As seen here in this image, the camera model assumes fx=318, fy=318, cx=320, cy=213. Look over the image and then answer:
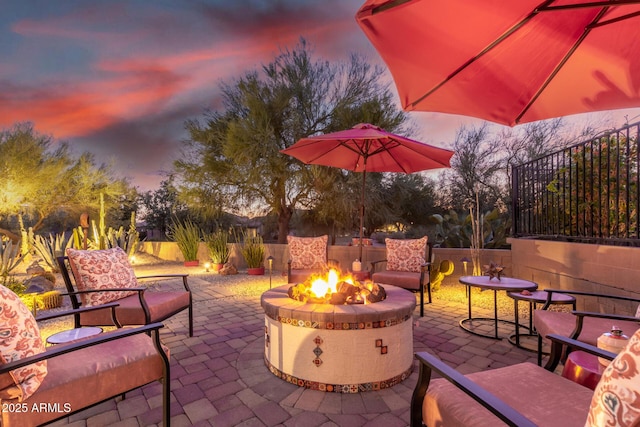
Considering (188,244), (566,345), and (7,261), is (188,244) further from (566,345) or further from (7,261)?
(566,345)

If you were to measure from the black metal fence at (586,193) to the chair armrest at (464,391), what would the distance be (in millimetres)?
3533

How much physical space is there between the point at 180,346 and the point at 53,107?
1256 cm

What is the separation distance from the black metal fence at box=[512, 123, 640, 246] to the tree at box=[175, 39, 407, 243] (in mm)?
5318

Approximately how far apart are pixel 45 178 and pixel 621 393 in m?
16.3

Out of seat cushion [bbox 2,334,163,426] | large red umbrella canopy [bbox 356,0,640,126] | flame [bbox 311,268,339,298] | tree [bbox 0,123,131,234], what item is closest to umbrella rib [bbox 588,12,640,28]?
large red umbrella canopy [bbox 356,0,640,126]

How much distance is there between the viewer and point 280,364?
2.67 m

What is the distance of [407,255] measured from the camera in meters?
5.13

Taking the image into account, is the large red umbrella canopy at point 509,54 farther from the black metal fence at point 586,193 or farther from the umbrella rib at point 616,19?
the black metal fence at point 586,193

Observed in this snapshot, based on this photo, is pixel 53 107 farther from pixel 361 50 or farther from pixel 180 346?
pixel 180 346

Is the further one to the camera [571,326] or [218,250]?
[218,250]

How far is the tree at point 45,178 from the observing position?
37.2 ft

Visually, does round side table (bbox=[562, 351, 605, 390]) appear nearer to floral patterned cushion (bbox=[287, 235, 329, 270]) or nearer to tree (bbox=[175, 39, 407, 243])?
floral patterned cushion (bbox=[287, 235, 329, 270])

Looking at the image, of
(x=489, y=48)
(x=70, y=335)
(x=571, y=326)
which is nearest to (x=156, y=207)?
(x=70, y=335)

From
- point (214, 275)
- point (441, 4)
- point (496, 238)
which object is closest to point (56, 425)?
point (441, 4)
